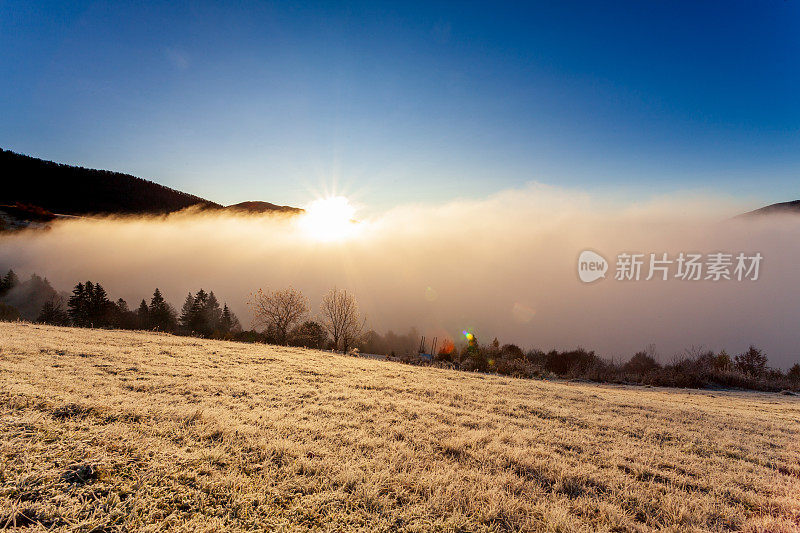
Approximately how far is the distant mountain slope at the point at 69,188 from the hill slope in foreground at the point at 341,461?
113987 mm

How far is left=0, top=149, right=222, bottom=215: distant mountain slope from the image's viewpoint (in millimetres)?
84500

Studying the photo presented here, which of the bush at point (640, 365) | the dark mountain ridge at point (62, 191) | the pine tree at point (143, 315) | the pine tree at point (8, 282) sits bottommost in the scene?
the pine tree at point (143, 315)

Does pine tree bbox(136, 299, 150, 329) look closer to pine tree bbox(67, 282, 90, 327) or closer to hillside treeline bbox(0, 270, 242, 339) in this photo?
hillside treeline bbox(0, 270, 242, 339)

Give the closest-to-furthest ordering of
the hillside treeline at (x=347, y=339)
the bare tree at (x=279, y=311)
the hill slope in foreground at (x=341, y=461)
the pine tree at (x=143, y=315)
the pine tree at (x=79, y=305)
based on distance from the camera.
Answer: the hill slope in foreground at (x=341, y=461) → the hillside treeline at (x=347, y=339) → the bare tree at (x=279, y=311) → the pine tree at (x=79, y=305) → the pine tree at (x=143, y=315)

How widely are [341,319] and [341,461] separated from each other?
1575 inches

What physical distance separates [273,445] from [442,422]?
4.54m

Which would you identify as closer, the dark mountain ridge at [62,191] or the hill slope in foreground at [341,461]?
the hill slope in foreground at [341,461]

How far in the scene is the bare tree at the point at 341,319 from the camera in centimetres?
4444

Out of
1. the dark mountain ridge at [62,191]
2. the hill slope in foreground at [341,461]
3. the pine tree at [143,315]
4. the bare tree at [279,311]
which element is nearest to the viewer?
the hill slope in foreground at [341,461]

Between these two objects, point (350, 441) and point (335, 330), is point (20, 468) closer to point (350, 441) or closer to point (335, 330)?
point (350, 441)

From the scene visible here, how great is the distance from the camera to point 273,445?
5.74m

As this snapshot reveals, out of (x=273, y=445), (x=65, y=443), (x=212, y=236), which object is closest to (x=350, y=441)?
(x=273, y=445)

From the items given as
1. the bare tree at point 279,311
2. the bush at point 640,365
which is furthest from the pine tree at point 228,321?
the bush at point 640,365

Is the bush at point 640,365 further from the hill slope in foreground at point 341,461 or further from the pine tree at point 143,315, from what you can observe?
the pine tree at point 143,315
